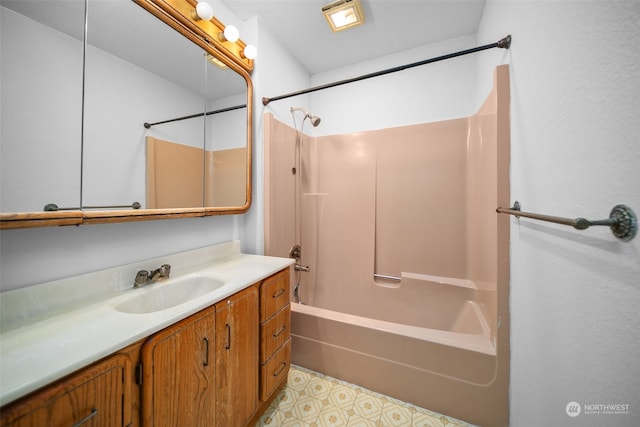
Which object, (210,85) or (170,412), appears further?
(210,85)

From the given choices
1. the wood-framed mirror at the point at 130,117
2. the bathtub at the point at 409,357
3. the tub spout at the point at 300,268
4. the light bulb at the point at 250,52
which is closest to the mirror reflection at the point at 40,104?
the wood-framed mirror at the point at 130,117

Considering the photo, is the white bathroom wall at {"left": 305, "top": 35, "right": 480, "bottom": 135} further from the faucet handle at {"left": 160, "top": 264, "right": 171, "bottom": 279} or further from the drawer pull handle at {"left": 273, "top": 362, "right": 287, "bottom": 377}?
the drawer pull handle at {"left": 273, "top": 362, "right": 287, "bottom": 377}

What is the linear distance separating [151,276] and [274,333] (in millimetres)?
670

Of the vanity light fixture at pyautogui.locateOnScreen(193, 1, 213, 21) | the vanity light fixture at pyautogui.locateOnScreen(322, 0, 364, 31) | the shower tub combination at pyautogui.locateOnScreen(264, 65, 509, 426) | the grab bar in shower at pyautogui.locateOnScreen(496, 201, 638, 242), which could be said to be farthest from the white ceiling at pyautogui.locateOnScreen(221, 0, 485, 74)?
the grab bar in shower at pyautogui.locateOnScreen(496, 201, 638, 242)

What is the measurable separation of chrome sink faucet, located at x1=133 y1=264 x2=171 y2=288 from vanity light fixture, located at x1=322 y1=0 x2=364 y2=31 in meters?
1.88

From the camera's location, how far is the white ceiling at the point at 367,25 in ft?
4.91

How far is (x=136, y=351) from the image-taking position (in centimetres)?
62

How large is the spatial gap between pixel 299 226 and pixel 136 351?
153 centimetres

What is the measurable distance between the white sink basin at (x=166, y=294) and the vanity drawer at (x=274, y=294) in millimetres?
216

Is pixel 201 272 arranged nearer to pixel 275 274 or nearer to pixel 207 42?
pixel 275 274

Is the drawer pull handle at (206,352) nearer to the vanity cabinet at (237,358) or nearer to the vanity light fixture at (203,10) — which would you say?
the vanity cabinet at (237,358)

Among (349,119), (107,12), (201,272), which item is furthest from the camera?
(349,119)

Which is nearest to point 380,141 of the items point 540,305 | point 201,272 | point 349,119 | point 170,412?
point 349,119

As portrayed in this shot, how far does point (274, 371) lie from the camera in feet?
3.93
